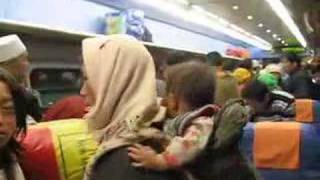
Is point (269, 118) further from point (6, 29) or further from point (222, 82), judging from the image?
point (6, 29)

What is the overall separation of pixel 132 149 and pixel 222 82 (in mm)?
2380

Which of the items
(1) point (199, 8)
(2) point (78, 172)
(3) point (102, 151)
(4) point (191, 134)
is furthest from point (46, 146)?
(1) point (199, 8)

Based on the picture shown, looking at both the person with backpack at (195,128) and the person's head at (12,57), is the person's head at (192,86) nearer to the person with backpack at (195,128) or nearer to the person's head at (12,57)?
the person with backpack at (195,128)

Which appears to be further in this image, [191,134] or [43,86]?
[43,86]

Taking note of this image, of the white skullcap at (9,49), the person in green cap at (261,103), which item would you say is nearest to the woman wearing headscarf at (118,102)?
the white skullcap at (9,49)

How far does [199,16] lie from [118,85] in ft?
36.6

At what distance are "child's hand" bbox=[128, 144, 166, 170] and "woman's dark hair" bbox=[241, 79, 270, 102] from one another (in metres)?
2.60

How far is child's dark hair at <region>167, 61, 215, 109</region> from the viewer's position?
2.37 m

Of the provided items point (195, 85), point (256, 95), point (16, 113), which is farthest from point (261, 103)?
point (16, 113)

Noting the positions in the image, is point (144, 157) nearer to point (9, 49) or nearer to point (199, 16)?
point (9, 49)

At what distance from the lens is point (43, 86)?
15.5ft

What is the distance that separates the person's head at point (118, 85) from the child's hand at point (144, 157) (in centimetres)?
7

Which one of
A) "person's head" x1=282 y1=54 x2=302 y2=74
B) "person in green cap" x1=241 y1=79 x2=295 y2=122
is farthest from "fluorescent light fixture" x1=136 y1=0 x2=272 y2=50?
"person in green cap" x1=241 y1=79 x2=295 y2=122

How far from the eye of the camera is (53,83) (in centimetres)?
487
